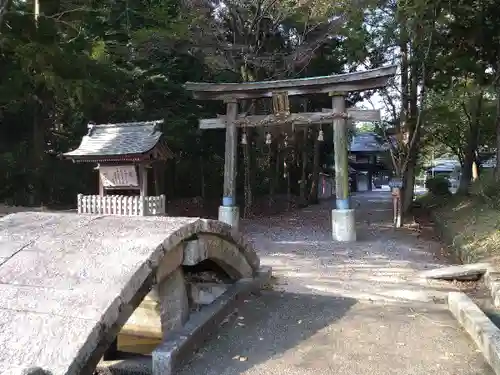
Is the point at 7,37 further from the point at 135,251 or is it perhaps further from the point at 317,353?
the point at 317,353

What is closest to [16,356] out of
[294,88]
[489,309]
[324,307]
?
[324,307]

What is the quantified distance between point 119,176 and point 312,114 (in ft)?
19.8

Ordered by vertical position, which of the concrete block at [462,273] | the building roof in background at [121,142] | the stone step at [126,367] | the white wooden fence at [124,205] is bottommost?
the stone step at [126,367]

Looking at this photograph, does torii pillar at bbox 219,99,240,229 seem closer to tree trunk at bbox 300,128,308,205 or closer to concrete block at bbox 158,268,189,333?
tree trunk at bbox 300,128,308,205

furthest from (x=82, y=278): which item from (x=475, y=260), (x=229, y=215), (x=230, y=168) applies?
(x=230, y=168)

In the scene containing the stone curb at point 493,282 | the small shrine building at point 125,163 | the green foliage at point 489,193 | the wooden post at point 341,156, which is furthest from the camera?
the small shrine building at point 125,163

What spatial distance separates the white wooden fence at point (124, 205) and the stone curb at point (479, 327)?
9.03 metres

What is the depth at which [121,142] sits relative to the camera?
44.4ft

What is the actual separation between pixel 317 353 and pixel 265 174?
63.6 ft

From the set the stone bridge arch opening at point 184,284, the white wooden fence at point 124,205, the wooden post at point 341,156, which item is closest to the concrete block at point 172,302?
the stone bridge arch opening at point 184,284

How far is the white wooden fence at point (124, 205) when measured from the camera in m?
12.8

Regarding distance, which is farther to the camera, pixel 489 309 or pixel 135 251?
pixel 489 309

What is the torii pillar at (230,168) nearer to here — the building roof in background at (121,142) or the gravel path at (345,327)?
the building roof in background at (121,142)

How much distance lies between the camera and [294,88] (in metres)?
12.6
